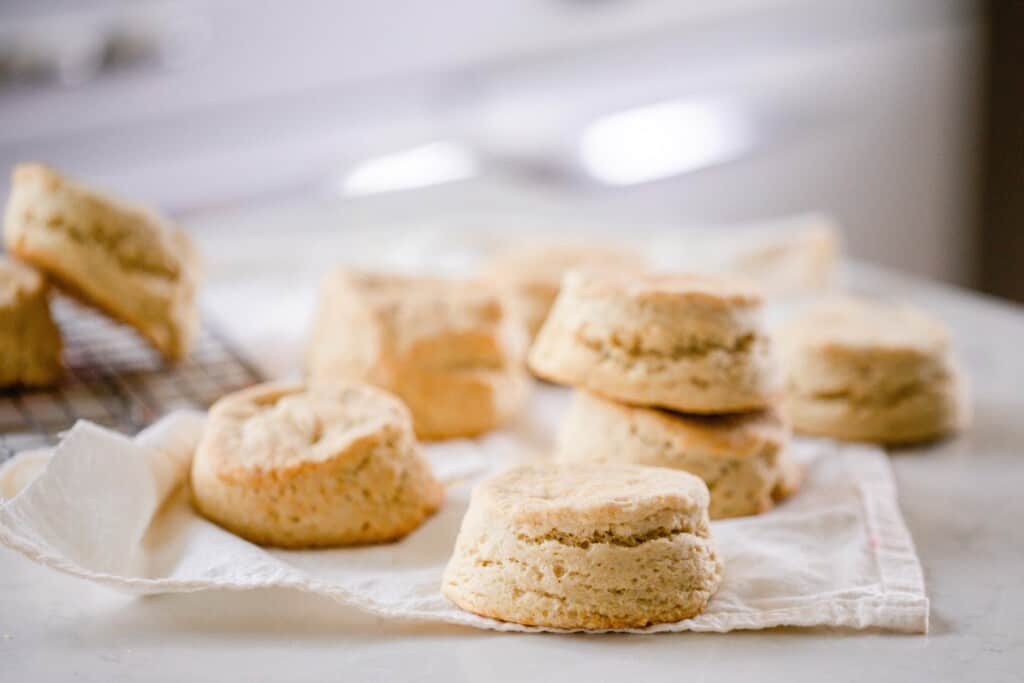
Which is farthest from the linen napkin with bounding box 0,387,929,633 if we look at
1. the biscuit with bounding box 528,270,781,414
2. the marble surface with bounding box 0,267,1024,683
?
the biscuit with bounding box 528,270,781,414

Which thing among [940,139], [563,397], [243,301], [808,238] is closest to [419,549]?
[563,397]

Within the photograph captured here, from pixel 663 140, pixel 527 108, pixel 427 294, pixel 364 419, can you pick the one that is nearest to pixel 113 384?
pixel 427 294

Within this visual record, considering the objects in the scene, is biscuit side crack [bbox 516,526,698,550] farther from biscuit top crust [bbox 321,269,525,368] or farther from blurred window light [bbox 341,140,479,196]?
blurred window light [bbox 341,140,479,196]

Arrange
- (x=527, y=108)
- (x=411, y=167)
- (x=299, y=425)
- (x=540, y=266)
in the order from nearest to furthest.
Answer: (x=299, y=425)
(x=540, y=266)
(x=411, y=167)
(x=527, y=108)

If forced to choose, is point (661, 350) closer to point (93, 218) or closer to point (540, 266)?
point (540, 266)

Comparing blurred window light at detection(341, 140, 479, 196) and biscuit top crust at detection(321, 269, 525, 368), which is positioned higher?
biscuit top crust at detection(321, 269, 525, 368)

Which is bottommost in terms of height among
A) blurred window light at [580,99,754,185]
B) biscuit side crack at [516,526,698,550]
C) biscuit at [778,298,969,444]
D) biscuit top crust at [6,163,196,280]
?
blurred window light at [580,99,754,185]
